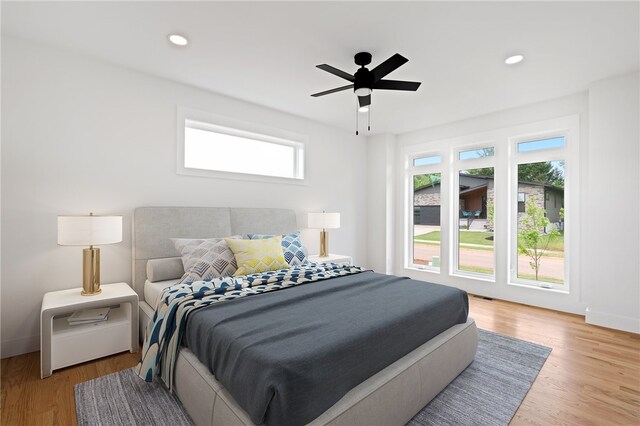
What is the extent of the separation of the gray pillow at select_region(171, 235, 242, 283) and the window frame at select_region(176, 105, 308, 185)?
3.03ft

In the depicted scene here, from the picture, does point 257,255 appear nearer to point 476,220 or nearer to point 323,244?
point 323,244

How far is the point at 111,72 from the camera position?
291 cm

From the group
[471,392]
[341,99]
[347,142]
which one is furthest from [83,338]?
[347,142]

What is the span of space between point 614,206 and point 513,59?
1940 mm

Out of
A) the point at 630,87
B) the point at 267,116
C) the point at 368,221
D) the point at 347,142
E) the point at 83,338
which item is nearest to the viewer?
the point at 83,338

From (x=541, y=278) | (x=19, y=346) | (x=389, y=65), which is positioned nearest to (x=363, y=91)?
(x=389, y=65)

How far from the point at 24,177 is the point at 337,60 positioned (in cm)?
289

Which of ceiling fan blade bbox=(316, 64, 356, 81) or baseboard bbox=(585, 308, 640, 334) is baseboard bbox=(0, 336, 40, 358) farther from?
baseboard bbox=(585, 308, 640, 334)

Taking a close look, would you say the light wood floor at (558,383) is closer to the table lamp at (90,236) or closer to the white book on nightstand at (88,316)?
the white book on nightstand at (88,316)

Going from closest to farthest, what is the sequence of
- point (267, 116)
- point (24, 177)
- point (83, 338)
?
point (83, 338)
point (24, 177)
point (267, 116)

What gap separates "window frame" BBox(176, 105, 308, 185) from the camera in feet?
11.0

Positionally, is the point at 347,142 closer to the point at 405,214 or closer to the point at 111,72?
the point at 405,214

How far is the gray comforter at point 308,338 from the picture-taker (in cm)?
125

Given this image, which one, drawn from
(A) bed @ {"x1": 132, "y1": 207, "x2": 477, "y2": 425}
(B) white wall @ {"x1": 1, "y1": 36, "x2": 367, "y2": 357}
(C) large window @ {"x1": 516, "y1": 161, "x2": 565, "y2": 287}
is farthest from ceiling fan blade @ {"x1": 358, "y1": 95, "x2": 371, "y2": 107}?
(C) large window @ {"x1": 516, "y1": 161, "x2": 565, "y2": 287}
